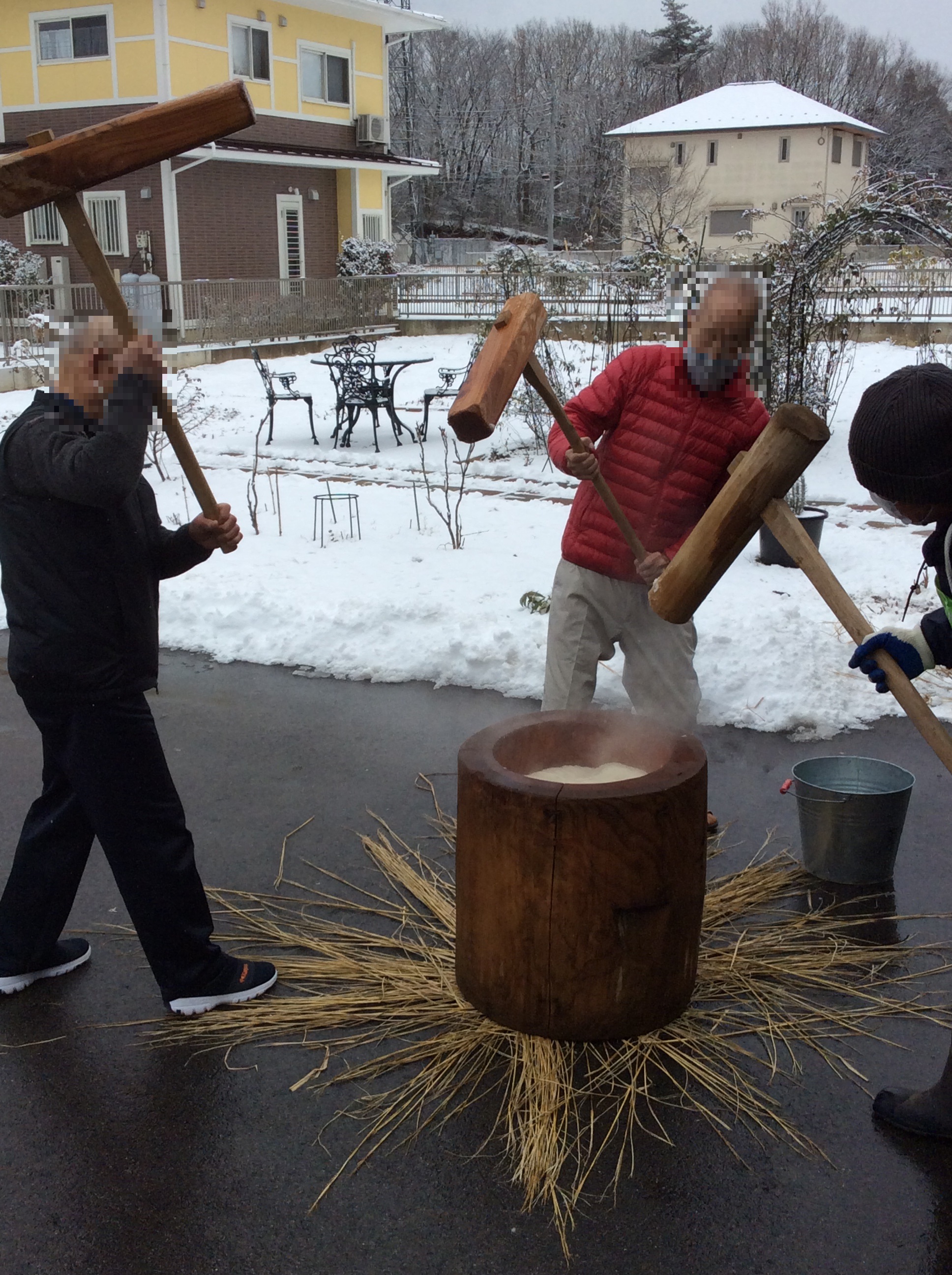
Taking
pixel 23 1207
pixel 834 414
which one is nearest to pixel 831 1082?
pixel 23 1207

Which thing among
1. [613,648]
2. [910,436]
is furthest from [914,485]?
[613,648]

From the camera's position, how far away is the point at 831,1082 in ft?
9.57

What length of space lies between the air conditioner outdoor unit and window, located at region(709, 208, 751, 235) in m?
17.5

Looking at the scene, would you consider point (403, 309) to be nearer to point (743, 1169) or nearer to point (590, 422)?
point (590, 422)

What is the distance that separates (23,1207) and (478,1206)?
0.99m

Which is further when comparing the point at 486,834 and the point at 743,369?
the point at 743,369

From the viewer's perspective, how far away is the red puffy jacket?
11.9ft

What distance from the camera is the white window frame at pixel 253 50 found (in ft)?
81.6

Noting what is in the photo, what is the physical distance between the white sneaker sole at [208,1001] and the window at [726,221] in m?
43.4

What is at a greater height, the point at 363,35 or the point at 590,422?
the point at 363,35

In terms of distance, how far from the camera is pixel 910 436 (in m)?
2.40

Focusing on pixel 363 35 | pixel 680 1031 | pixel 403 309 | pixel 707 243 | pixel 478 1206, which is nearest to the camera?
pixel 478 1206

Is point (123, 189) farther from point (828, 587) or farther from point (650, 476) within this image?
point (828, 587)

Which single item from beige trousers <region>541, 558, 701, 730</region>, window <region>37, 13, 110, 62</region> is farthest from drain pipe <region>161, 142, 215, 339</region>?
beige trousers <region>541, 558, 701, 730</region>
